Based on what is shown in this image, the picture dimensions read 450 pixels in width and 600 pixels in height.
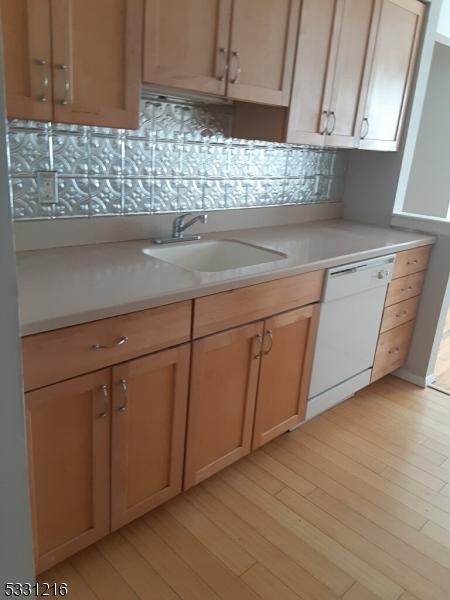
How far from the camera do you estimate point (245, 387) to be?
1.89m

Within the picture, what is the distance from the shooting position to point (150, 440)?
160 centimetres

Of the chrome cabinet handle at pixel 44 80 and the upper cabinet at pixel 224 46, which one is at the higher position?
the upper cabinet at pixel 224 46

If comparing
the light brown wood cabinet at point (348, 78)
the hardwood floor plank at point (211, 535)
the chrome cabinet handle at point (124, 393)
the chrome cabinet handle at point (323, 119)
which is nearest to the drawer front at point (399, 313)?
the light brown wood cabinet at point (348, 78)

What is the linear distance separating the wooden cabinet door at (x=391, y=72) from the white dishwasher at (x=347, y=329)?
75 cm

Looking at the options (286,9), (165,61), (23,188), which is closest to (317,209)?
(286,9)

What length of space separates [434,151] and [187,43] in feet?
9.18

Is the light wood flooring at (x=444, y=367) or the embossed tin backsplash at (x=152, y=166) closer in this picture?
the embossed tin backsplash at (x=152, y=166)

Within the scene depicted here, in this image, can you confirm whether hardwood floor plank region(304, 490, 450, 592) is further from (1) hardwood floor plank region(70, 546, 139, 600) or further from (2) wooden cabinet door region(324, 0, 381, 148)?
(2) wooden cabinet door region(324, 0, 381, 148)

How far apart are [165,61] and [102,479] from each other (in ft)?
4.57

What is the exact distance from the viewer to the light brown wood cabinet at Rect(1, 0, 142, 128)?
4.29ft

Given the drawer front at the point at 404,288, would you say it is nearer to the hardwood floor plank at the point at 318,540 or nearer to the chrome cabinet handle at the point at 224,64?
the hardwood floor plank at the point at 318,540

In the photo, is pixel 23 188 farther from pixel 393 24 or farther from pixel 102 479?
pixel 393 24

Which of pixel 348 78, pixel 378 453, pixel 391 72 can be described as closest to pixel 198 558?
pixel 378 453

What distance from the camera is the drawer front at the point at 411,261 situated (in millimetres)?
2596
